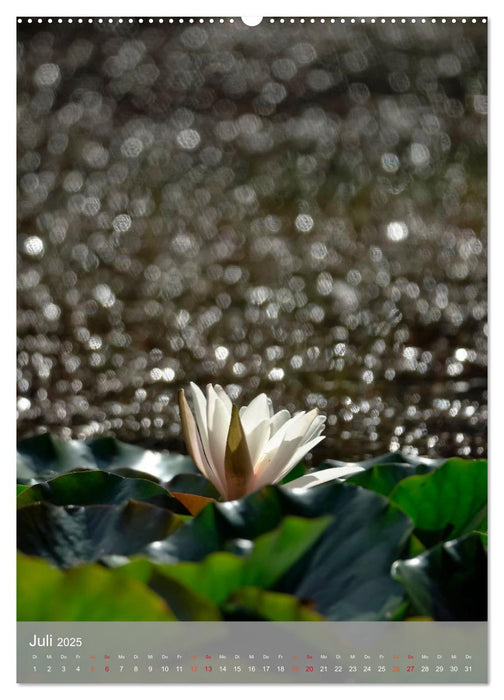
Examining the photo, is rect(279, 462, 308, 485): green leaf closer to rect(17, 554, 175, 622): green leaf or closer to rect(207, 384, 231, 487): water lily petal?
rect(207, 384, 231, 487): water lily petal

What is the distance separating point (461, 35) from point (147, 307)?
2.56 feet

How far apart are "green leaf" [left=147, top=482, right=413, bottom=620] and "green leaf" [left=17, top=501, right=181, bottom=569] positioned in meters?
0.03

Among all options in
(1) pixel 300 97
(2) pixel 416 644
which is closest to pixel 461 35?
(1) pixel 300 97

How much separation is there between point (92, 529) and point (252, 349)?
0.79 metres

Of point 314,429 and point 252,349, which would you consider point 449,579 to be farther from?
point 252,349

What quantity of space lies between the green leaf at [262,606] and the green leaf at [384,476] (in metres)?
0.18

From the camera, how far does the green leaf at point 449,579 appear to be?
17.0 inches

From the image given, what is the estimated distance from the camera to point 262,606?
404 mm

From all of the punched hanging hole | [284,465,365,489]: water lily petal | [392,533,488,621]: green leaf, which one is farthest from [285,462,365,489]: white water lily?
the punched hanging hole

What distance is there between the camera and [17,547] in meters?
0.51

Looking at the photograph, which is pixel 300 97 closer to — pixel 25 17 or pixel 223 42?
pixel 223 42

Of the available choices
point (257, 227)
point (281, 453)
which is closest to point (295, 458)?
point (281, 453)

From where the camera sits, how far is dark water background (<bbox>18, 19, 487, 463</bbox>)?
2.50ft

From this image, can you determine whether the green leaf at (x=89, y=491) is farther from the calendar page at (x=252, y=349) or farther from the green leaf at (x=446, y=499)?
the green leaf at (x=446, y=499)
